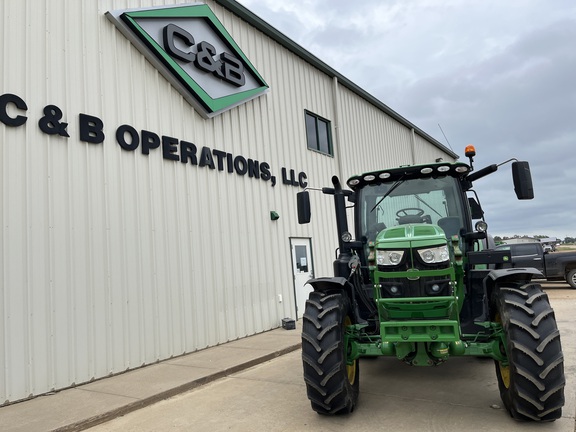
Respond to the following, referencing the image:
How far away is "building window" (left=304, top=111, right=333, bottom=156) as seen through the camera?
41.2 ft

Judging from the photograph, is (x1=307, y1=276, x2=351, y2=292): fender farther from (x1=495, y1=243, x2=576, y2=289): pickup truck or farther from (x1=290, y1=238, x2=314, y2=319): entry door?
(x1=495, y1=243, x2=576, y2=289): pickup truck

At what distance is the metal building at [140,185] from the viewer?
19.2 ft

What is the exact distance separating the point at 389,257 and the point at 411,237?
301mm

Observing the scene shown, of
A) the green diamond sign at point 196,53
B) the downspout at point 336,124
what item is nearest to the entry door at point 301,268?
the downspout at point 336,124

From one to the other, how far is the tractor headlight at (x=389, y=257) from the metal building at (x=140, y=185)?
4.40 metres

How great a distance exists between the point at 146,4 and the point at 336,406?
25.1 ft

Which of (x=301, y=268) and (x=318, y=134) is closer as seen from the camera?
(x=301, y=268)

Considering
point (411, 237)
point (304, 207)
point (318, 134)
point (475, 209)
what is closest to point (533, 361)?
point (411, 237)

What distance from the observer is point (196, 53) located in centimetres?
884

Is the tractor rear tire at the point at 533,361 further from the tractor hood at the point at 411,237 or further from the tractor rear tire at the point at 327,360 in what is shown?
the tractor rear tire at the point at 327,360

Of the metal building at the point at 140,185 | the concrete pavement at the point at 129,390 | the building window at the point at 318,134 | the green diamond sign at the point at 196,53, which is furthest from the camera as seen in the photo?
the building window at the point at 318,134

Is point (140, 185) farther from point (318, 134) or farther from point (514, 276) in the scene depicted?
point (318, 134)

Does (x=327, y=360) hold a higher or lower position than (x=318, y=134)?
lower

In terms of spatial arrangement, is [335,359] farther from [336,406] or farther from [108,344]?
[108,344]
